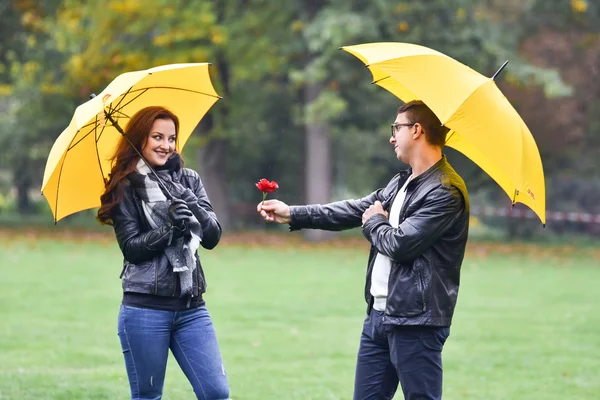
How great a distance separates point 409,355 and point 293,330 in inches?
270

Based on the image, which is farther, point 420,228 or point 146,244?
point 146,244

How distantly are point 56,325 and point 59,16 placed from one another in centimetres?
1942

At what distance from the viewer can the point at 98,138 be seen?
17.8 feet

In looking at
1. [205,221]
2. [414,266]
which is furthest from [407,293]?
[205,221]

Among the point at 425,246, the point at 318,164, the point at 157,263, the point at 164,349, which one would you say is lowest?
the point at 164,349

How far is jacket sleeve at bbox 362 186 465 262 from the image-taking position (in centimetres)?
453

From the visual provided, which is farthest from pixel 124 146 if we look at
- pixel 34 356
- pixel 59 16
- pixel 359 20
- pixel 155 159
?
pixel 59 16

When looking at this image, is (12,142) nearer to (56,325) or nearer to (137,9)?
(137,9)

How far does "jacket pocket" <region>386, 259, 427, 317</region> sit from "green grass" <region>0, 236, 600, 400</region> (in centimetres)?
350

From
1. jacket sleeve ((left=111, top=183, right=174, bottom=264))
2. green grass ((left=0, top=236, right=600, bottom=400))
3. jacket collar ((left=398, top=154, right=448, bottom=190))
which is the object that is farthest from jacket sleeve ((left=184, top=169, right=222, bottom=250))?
green grass ((left=0, top=236, right=600, bottom=400))

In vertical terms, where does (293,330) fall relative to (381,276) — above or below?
below

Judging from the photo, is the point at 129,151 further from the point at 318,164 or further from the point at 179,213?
the point at 318,164

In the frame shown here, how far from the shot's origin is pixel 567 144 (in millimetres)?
28953

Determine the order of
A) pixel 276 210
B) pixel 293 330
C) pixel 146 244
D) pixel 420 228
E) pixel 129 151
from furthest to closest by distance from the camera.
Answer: pixel 293 330 < pixel 276 210 < pixel 129 151 < pixel 146 244 < pixel 420 228
